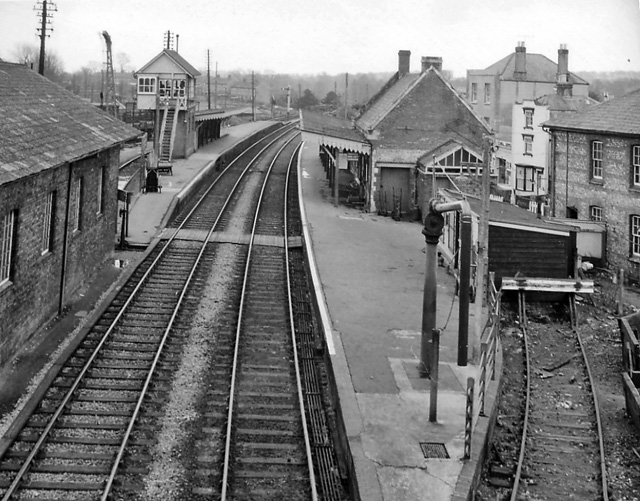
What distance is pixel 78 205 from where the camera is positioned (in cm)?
1692

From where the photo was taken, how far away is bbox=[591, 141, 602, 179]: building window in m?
24.4

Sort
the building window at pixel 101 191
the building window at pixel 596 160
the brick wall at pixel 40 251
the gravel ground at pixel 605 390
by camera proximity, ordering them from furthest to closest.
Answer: the building window at pixel 596 160
the building window at pixel 101 191
the brick wall at pixel 40 251
the gravel ground at pixel 605 390

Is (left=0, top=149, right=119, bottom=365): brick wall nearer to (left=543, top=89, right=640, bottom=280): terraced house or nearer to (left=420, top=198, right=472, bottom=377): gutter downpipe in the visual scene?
(left=420, top=198, right=472, bottom=377): gutter downpipe

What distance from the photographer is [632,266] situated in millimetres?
22266

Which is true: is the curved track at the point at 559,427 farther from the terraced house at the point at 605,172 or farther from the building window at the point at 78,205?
the building window at the point at 78,205

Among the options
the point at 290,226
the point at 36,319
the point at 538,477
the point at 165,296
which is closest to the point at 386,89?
the point at 290,226

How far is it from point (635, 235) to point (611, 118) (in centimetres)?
432

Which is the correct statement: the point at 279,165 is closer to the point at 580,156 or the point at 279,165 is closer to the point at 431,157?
the point at 431,157

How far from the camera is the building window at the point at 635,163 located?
22406mm

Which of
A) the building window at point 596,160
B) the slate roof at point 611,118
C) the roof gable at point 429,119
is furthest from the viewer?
the roof gable at point 429,119

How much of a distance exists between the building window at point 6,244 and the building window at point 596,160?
774 inches

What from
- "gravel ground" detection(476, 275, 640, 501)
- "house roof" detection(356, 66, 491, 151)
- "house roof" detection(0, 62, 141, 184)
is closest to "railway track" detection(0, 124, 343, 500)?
"gravel ground" detection(476, 275, 640, 501)

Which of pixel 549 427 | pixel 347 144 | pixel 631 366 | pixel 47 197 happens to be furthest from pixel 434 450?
pixel 347 144

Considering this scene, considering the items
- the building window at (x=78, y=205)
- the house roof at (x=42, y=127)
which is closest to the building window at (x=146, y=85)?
the house roof at (x=42, y=127)
